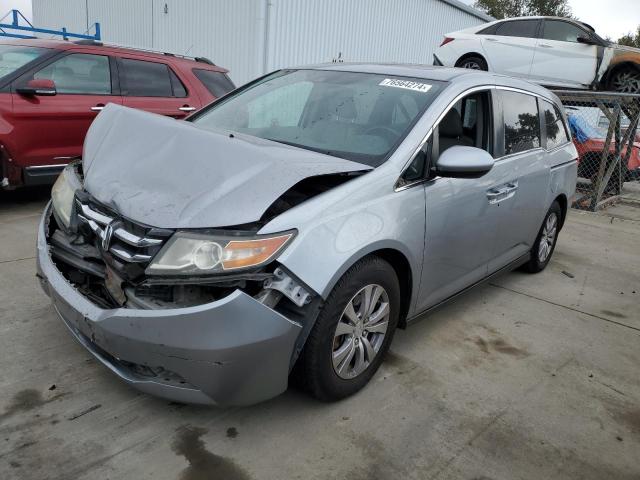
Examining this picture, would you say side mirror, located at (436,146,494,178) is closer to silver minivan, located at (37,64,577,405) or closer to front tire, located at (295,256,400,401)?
silver minivan, located at (37,64,577,405)

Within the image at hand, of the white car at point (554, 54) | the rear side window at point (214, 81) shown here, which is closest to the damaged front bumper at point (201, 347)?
the rear side window at point (214, 81)

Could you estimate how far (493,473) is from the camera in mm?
2311

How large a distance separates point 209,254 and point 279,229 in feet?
0.98

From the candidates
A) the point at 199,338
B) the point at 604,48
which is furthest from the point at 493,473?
the point at 604,48

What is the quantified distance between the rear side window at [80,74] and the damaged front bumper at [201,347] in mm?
4143

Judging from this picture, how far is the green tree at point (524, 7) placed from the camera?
41.1 metres

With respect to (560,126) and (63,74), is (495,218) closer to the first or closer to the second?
(560,126)

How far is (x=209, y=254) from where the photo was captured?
212 centimetres

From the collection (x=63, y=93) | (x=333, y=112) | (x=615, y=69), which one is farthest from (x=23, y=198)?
(x=615, y=69)

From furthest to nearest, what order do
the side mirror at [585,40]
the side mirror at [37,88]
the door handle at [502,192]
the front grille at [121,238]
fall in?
1. the side mirror at [585,40]
2. the side mirror at [37,88]
3. the door handle at [502,192]
4. the front grille at [121,238]

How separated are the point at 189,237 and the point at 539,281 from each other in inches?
146

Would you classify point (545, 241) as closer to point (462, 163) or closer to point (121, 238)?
point (462, 163)

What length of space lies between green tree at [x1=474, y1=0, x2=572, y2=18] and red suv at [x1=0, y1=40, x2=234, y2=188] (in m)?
40.8

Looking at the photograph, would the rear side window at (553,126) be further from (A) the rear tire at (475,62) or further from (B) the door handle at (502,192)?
(A) the rear tire at (475,62)
